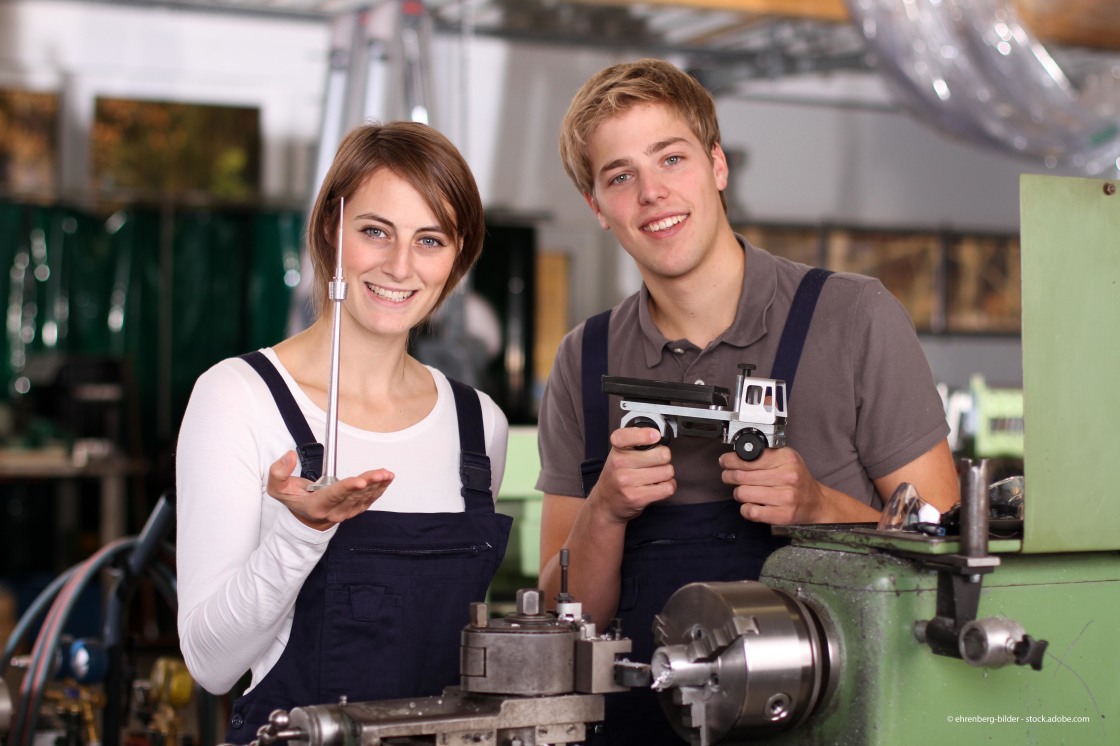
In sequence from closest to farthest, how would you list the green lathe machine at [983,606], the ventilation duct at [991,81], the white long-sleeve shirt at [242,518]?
1. the green lathe machine at [983,606]
2. the white long-sleeve shirt at [242,518]
3. the ventilation duct at [991,81]

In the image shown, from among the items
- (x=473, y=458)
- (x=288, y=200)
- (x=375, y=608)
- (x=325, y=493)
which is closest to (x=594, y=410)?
(x=473, y=458)

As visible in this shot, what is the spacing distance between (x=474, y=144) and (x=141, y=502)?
2538 mm

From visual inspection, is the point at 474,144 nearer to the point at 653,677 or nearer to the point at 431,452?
the point at 431,452

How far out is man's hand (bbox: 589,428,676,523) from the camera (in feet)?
4.62

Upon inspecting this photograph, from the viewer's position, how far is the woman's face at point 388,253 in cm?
150

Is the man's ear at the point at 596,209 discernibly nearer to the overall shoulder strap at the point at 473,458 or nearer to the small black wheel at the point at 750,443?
the overall shoulder strap at the point at 473,458

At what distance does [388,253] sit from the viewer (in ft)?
4.92

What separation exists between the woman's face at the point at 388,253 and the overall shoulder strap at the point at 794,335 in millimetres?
440

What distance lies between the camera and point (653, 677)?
1.08m

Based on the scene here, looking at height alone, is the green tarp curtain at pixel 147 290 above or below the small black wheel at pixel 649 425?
above

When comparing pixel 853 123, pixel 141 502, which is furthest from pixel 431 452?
pixel 853 123

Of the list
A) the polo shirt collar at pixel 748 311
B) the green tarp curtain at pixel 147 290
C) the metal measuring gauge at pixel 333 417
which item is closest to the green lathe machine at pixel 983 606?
the metal measuring gauge at pixel 333 417

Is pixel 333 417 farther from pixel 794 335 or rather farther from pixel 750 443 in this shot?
pixel 794 335

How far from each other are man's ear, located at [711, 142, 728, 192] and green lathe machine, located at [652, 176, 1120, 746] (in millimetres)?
596
